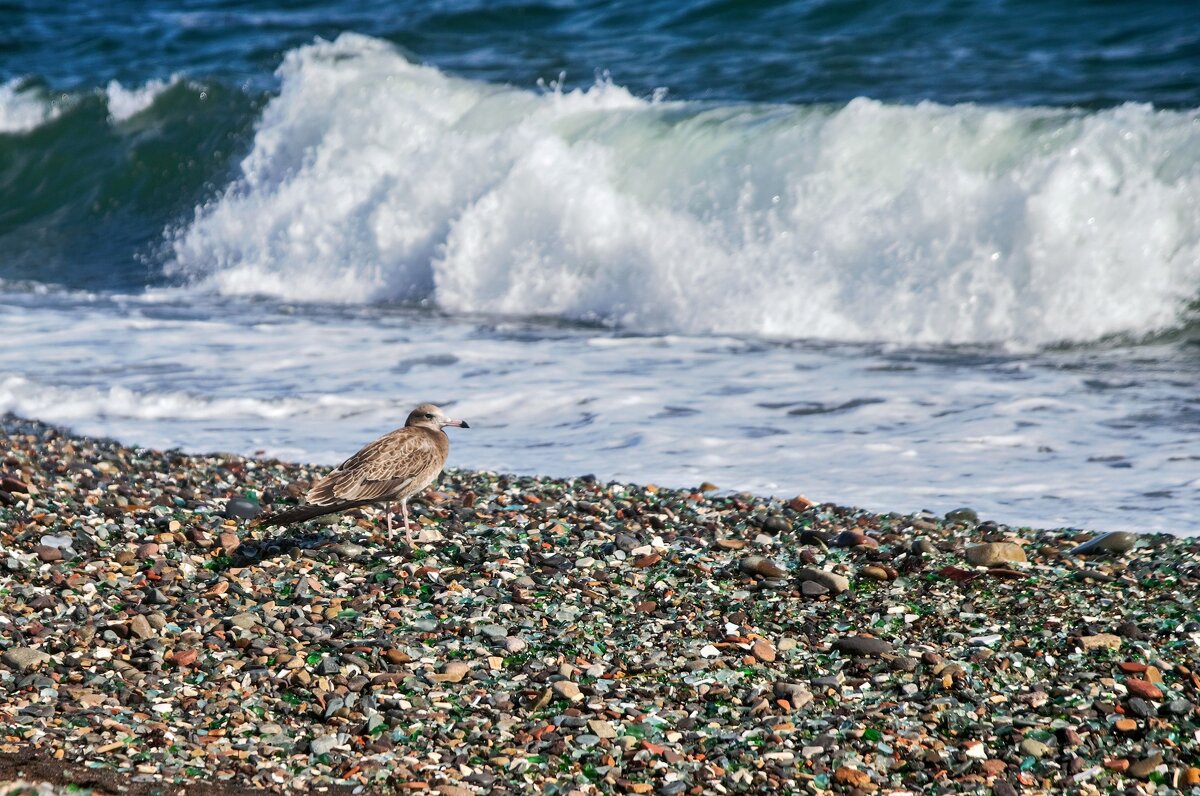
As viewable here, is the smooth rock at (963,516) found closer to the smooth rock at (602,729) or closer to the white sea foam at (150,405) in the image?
the smooth rock at (602,729)

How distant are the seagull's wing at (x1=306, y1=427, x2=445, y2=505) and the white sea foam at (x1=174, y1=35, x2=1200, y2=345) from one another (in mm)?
6006

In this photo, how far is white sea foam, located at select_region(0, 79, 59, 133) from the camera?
70.1ft

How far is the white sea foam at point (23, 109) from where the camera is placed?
70.1 feet

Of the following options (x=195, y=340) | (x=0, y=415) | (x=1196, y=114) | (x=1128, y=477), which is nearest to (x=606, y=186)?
(x=195, y=340)

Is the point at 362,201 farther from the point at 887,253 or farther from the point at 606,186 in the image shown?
the point at 887,253

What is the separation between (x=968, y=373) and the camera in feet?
32.5

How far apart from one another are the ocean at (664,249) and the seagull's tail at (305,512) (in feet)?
7.10

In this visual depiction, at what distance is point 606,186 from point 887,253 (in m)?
3.34

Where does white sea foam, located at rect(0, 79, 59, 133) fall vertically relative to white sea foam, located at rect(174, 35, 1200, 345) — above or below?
above

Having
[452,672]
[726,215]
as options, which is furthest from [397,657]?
[726,215]

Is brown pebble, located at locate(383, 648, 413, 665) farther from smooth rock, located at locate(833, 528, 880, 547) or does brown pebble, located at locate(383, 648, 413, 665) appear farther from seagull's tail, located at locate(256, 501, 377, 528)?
smooth rock, located at locate(833, 528, 880, 547)

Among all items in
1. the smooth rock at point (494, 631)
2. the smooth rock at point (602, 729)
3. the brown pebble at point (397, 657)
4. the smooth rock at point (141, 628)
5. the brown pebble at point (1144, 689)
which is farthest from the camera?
the smooth rock at point (494, 631)

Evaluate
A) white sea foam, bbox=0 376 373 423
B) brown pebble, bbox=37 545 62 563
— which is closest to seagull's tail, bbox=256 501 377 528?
brown pebble, bbox=37 545 62 563

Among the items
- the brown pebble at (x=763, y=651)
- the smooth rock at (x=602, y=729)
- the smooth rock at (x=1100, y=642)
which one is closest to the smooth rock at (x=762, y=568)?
the brown pebble at (x=763, y=651)
